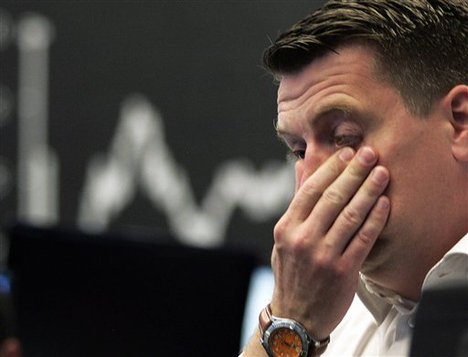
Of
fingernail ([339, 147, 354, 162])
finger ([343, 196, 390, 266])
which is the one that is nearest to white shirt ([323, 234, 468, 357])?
finger ([343, 196, 390, 266])

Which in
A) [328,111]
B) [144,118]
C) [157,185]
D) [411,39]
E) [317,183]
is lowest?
[157,185]

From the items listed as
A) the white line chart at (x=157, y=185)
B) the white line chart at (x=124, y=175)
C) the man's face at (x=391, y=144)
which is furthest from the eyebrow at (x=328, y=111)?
the white line chart at (x=157, y=185)

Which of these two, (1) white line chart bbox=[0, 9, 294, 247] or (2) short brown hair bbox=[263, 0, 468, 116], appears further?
(1) white line chart bbox=[0, 9, 294, 247]

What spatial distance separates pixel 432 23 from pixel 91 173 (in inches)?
118

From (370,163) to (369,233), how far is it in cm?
10

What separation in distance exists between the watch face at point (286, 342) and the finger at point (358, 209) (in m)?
0.15

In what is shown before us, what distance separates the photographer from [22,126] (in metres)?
4.64

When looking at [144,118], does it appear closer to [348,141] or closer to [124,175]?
[124,175]

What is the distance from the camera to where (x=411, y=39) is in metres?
1.73

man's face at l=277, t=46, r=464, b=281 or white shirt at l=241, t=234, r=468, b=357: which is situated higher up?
man's face at l=277, t=46, r=464, b=281

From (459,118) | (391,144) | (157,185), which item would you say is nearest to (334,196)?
(391,144)

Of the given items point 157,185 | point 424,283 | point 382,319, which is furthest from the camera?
point 157,185

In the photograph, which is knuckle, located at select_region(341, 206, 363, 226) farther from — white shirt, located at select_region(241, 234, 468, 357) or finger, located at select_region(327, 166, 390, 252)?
white shirt, located at select_region(241, 234, 468, 357)

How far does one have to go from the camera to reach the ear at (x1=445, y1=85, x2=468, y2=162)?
5.50 feet
